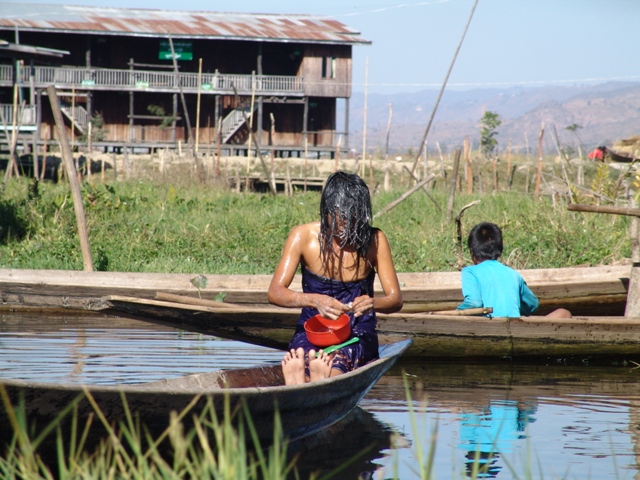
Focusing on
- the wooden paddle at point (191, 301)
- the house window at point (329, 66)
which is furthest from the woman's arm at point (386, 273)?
the house window at point (329, 66)

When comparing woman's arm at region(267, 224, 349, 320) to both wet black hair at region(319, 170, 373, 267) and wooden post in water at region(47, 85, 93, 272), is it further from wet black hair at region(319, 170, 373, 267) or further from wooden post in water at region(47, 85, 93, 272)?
wooden post in water at region(47, 85, 93, 272)

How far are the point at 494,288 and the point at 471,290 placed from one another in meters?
0.17

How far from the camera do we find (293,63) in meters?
28.7

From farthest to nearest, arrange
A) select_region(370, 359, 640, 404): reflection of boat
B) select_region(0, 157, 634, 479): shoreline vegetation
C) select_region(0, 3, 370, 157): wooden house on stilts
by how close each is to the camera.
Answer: select_region(0, 3, 370, 157): wooden house on stilts, select_region(0, 157, 634, 479): shoreline vegetation, select_region(370, 359, 640, 404): reflection of boat

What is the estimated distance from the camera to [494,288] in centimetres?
628

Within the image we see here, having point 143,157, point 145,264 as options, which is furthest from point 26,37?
point 145,264

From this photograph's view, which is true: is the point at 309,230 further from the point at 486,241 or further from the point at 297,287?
the point at 297,287

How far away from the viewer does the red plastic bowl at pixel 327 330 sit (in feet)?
13.7

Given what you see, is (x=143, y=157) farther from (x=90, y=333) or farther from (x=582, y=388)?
(x=582, y=388)

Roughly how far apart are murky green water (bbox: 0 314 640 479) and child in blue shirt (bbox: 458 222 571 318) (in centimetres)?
54

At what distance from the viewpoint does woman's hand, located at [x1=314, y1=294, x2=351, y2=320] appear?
13.4 feet

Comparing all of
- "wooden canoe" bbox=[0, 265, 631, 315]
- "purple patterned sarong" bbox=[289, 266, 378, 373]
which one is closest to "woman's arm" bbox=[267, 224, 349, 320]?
"purple patterned sarong" bbox=[289, 266, 378, 373]

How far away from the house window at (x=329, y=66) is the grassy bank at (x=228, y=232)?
16186 millimetres

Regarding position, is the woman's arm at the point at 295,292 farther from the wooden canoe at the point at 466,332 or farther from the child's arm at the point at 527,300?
the child's arm at the point at 527,300
